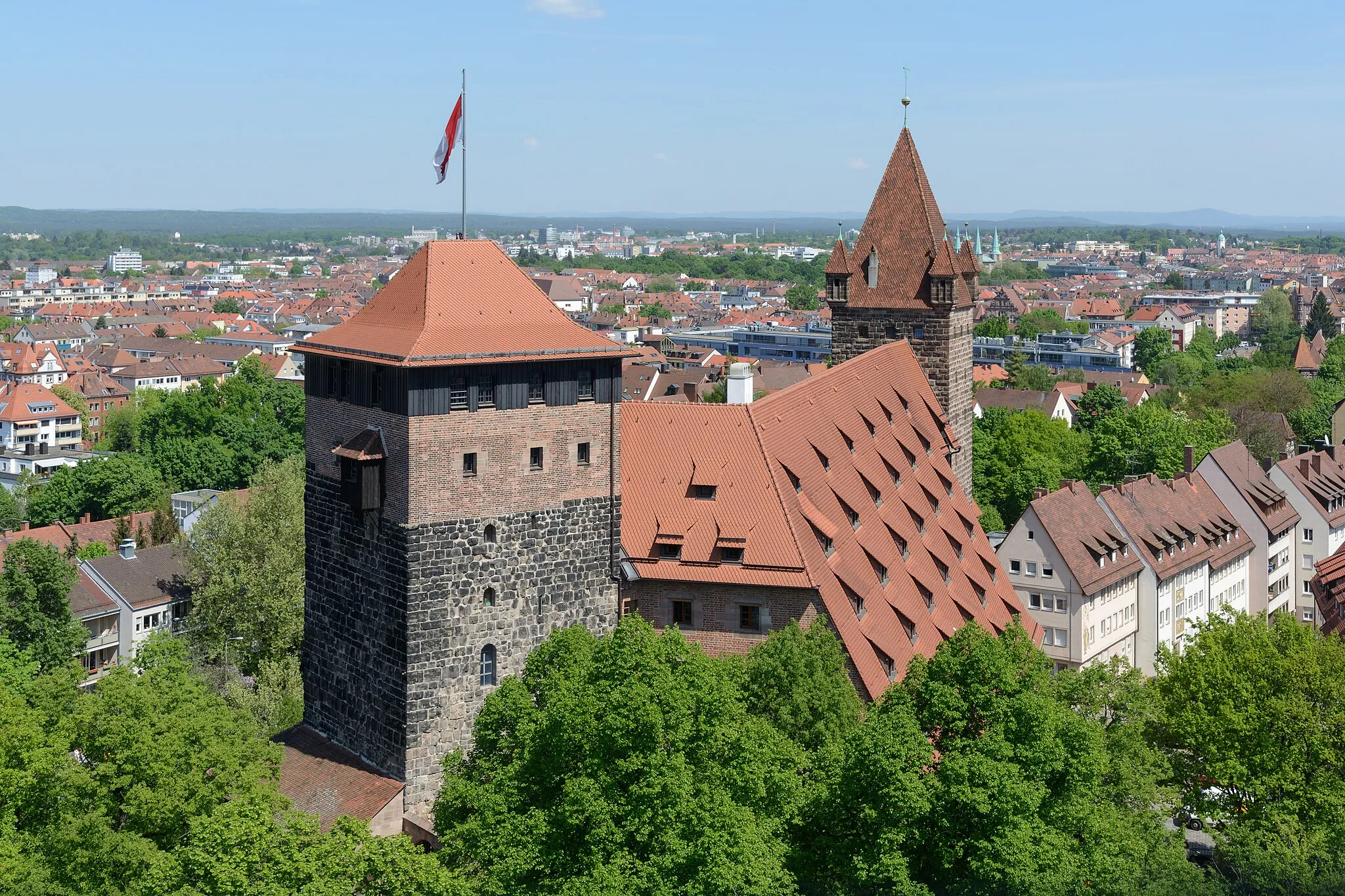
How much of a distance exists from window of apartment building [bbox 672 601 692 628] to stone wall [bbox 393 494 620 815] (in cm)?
323

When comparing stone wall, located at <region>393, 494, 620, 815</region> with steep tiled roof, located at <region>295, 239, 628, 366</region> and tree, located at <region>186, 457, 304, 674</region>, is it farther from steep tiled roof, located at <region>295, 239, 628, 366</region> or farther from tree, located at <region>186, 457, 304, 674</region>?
tree, located at <region>186, 457, 304, 674</region>

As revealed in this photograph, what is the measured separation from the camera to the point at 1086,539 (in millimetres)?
63844

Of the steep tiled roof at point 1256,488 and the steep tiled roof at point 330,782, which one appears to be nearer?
the steep tiled roof at point 330,782

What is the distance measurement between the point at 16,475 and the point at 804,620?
348 feet

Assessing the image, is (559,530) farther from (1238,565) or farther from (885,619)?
(1238,565)

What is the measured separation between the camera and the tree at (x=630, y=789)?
31.9m

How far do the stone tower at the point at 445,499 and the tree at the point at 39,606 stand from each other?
26904mm

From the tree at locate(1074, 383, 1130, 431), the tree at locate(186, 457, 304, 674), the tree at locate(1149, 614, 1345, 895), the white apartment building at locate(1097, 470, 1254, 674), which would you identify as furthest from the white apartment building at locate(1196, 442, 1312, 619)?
the tree at locate(186, 457, 304, 674)

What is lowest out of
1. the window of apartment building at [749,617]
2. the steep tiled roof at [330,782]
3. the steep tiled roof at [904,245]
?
the steep tiled roof at [330,782]

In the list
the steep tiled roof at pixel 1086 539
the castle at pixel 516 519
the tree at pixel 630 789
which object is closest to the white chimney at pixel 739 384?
the castle at pixel 516 519

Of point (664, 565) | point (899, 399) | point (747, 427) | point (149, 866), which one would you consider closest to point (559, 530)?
point (664, 565)

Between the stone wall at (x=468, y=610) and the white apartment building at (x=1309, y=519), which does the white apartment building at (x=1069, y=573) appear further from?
the stone wall at (x=468, y=610)

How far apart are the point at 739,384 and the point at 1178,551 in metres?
26.2

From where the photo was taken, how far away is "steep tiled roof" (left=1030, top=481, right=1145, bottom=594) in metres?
62.9
